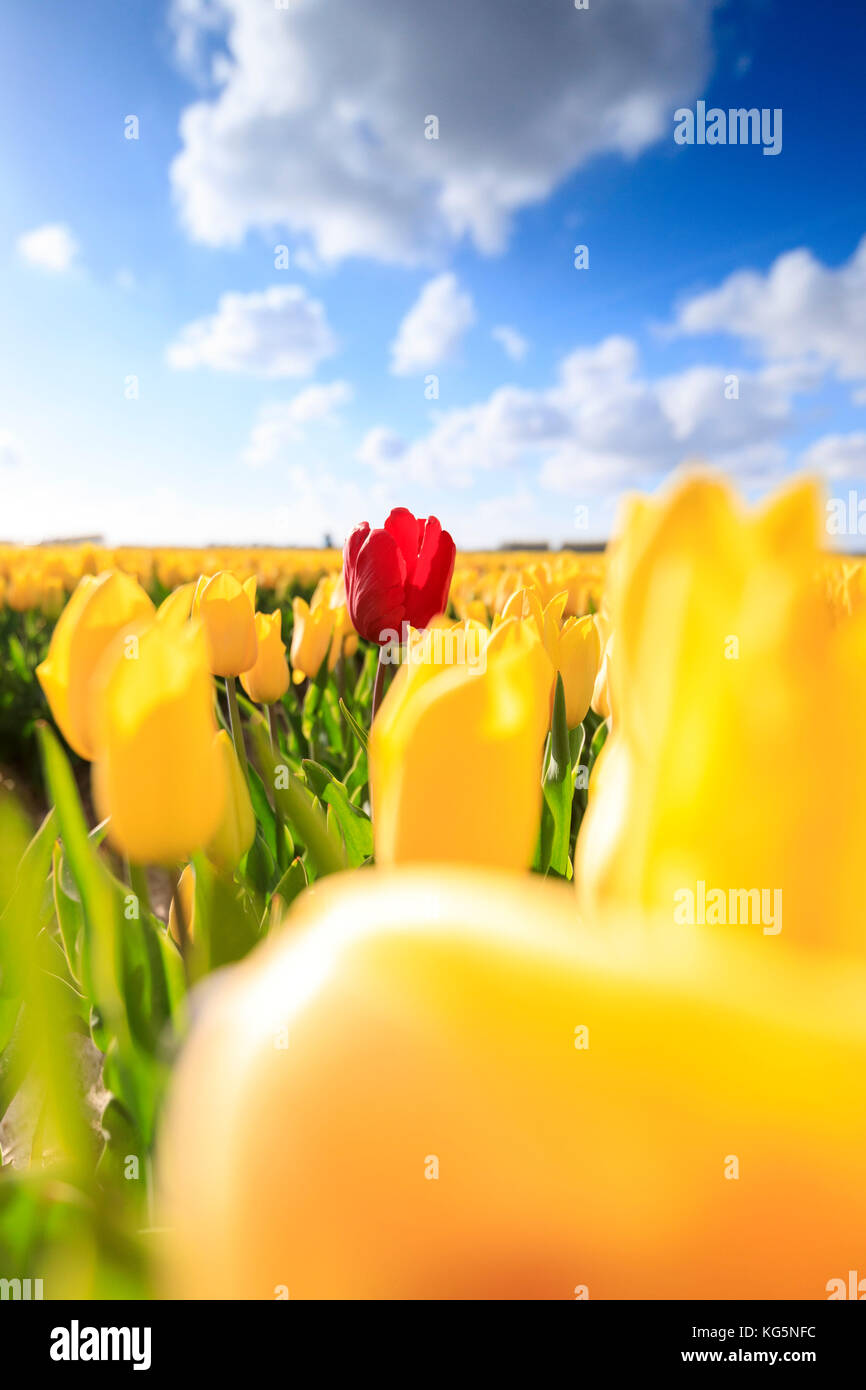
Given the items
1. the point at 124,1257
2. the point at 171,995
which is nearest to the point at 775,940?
the point at 124,1257

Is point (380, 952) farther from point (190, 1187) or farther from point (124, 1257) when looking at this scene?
point (124, 1257)

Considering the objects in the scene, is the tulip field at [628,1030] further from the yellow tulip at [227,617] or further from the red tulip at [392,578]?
the red tulip at [392,578]

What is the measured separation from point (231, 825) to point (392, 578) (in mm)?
682

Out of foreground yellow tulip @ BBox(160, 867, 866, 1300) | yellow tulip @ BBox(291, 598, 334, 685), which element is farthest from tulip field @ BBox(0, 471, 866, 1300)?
yellow tulip @ BBox(291, 598, 334, 685)

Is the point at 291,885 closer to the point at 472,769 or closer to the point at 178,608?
the point at 178,608

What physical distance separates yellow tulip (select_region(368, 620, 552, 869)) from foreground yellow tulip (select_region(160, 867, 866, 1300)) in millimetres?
82

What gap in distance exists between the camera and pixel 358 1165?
18cm

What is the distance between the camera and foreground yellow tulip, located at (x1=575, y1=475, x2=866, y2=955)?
0.18m

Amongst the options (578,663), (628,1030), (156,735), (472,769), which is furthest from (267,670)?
(628,1030)

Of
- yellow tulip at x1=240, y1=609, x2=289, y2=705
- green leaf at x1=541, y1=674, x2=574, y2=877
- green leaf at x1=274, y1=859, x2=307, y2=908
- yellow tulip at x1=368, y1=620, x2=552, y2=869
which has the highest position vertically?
yellow tulip at x1=240, y1=609, x2=289, y2=705

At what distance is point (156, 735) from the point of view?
0.41m

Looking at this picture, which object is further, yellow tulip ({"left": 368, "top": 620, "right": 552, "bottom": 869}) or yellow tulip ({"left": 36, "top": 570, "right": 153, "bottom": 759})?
yellow tulip ({"left": 36, "top": 570, "right": 153, "bottom": 759})

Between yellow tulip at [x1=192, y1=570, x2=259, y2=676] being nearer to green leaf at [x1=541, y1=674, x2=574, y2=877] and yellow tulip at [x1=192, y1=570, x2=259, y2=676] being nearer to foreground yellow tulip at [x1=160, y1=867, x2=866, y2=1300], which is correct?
green leaf at [x1=541, y1=674, x2=574, y2=877]

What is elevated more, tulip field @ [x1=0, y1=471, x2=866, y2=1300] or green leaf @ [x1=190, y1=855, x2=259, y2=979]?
tulip field @ [x1=0, y1=471, x2=866, y2=1300]
